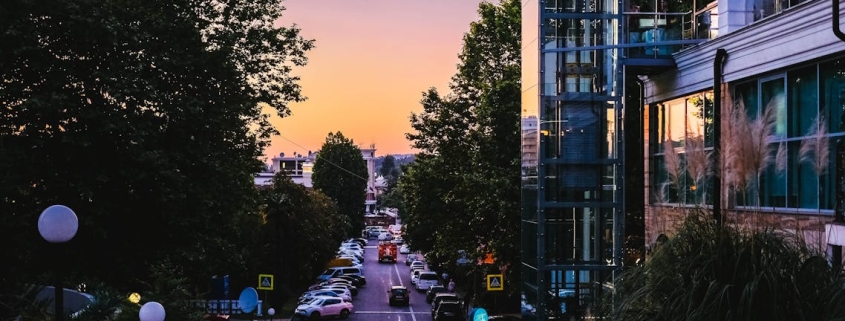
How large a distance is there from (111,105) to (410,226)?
34189 millimetres

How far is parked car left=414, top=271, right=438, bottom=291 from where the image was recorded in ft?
182

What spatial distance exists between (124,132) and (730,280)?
52.5 ft

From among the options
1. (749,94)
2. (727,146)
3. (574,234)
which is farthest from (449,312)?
(727,146)

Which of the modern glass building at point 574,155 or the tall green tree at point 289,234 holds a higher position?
the modern glass building at point 574,155

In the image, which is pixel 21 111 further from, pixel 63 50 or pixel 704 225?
pixel 704 225

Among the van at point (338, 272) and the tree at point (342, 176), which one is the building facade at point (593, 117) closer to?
the van at point (338, 272)

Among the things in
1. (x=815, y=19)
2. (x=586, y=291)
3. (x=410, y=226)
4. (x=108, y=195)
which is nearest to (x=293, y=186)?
(x=410, y=226)

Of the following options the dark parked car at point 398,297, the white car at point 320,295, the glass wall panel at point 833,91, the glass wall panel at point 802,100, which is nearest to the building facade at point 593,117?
the glass wall panel at point 802,100

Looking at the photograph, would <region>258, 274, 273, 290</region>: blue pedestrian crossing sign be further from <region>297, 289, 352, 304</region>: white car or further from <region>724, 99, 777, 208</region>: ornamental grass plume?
<region>724, 99, 777, 208</region>: ornamental grass plume

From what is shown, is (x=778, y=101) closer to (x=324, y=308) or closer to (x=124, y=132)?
(x=124, y=132)

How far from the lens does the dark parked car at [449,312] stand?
36000 mm

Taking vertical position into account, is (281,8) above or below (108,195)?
above

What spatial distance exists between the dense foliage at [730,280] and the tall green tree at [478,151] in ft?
63.5

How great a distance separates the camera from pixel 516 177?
2841 cm
